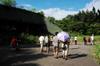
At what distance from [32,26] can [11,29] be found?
6479 millimetres

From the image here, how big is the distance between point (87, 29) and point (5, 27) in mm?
53299

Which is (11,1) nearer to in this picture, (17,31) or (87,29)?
(87,29)

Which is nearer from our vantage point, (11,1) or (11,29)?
(11,29)

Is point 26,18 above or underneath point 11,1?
underneath

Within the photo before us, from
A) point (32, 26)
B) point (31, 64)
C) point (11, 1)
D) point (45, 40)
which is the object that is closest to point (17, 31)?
point (32, 26)

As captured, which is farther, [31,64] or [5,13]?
[5,13]

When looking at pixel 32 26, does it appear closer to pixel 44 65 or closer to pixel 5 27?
pixel 5 27

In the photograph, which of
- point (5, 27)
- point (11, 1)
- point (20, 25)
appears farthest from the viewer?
point (11, 1)

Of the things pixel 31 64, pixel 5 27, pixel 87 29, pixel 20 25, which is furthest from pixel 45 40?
pixel 87 29

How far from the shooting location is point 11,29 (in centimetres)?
4831

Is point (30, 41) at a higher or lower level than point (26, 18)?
lower

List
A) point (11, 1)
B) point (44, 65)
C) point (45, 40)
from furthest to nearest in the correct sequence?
point (11, 1)
point (45, 40)
point (44, 65)

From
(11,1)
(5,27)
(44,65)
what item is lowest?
(44,65)

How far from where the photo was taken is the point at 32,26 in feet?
177
